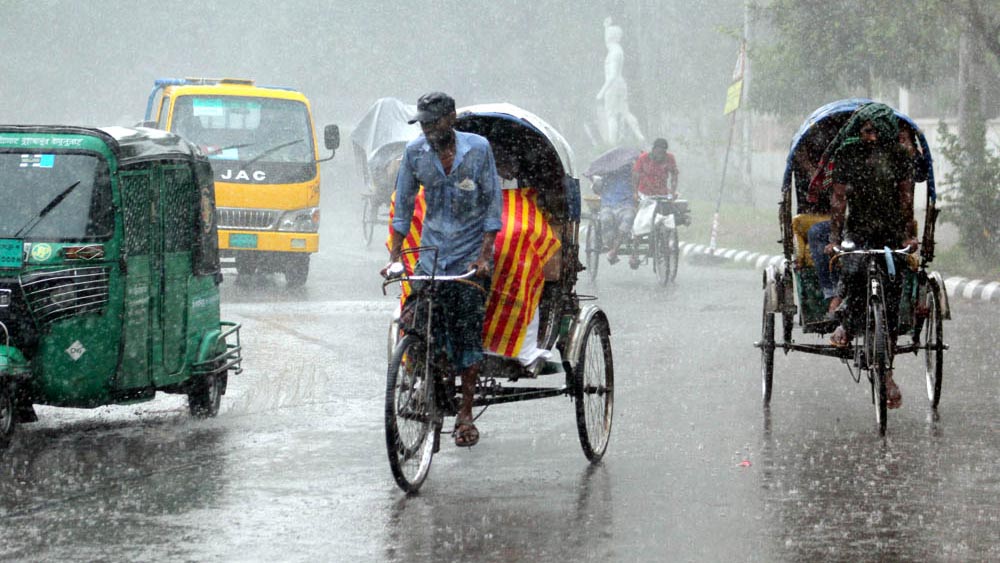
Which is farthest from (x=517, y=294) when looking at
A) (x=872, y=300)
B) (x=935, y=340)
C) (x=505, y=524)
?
(x=935, y=340)

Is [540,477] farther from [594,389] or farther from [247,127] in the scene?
[247,127]

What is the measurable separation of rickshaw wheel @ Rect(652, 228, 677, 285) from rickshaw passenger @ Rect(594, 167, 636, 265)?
692 mm

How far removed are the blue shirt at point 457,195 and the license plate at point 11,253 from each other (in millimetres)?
2303

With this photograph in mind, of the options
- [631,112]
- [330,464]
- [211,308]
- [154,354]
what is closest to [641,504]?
[330,464]

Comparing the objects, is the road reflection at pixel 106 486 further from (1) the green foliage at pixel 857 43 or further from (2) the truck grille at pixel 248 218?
(1) the green foliage at pixel 857 43

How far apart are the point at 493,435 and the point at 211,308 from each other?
7.09 feet

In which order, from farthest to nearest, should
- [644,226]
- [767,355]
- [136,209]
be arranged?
[644,226], [767,355], [136,209]

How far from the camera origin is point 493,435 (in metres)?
8.96

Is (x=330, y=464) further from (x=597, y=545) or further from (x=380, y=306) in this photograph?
(x=380, y=306)

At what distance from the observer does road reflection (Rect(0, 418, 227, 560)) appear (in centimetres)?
621

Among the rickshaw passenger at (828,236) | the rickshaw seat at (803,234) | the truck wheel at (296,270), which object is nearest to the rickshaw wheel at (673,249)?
the truck wheel at (296,270)

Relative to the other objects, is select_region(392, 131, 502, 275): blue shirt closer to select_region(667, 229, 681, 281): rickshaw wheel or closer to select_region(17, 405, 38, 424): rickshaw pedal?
select_region(17, 405, 38, 424): rickshaw pedal

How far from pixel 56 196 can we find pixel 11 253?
0.44 meters

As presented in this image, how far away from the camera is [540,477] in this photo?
7.64 m
